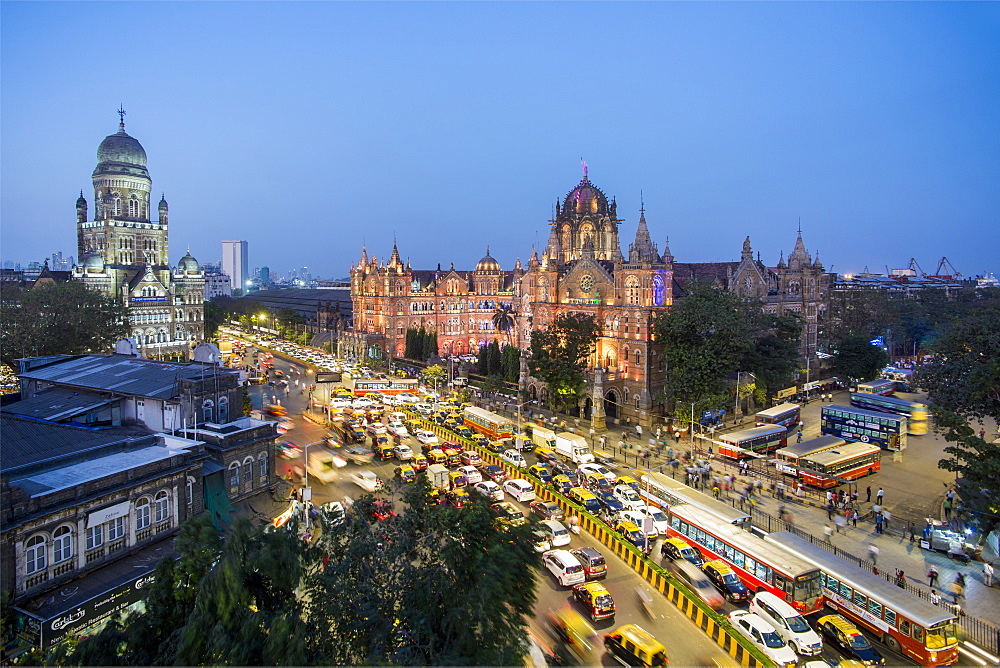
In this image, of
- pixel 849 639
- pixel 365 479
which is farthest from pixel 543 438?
pixel 849 639

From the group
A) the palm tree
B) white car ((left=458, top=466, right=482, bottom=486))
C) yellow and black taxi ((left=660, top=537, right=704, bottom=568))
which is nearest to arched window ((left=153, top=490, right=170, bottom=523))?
white car ((left=458, top=466, right=482, bottom=486))

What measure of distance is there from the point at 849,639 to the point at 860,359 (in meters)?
53.4

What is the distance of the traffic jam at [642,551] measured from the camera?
2022 centimetres

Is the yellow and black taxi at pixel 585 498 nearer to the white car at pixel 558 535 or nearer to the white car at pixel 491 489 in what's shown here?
the white car at pixel 558 535

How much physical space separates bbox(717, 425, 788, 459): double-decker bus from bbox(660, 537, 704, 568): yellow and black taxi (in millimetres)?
16272

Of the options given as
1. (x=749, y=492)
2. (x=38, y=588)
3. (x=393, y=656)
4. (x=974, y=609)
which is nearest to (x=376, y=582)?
(x=393, y=656)

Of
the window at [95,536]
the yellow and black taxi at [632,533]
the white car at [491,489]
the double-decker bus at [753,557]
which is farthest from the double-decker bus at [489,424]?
the window at [95,536]

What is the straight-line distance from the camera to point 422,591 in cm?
1443

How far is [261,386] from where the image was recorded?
240ft

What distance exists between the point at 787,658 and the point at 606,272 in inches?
1766

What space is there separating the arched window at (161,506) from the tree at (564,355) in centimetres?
3509

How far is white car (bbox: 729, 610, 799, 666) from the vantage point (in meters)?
19.6

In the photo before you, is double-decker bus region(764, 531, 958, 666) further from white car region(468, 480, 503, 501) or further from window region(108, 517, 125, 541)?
window region(108, 517, 125, 541)

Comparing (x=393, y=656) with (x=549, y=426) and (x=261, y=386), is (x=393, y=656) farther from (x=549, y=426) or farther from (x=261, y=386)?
(x=261, y=386)
